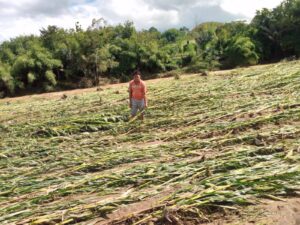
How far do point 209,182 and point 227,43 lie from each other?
24427 millimetres

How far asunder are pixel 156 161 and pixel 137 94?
3.41 m

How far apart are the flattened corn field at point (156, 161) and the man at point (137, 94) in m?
0.36

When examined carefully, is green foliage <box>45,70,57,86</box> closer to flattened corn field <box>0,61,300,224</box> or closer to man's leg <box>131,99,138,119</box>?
flattened corn field <box>0,61,300,224</box>

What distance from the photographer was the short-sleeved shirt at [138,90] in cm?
977

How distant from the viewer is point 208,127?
843cm

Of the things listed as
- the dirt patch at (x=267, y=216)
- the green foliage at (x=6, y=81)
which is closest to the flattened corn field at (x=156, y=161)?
the dirt patch at (x=267, y=216)

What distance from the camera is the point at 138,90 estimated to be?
9.81 metres

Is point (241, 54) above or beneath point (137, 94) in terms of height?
above

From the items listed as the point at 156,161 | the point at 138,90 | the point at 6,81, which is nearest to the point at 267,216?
the point at 156,161

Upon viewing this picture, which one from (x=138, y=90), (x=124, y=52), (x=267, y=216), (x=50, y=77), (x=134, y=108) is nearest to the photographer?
(x=267, y=216)

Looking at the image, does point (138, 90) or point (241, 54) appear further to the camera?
point (241, 54)

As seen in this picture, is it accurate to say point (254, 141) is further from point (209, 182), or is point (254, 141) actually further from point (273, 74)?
point (273, 74)

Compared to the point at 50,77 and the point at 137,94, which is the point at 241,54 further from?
the point at 137,94

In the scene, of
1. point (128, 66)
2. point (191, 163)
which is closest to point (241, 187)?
point (191, 163)
